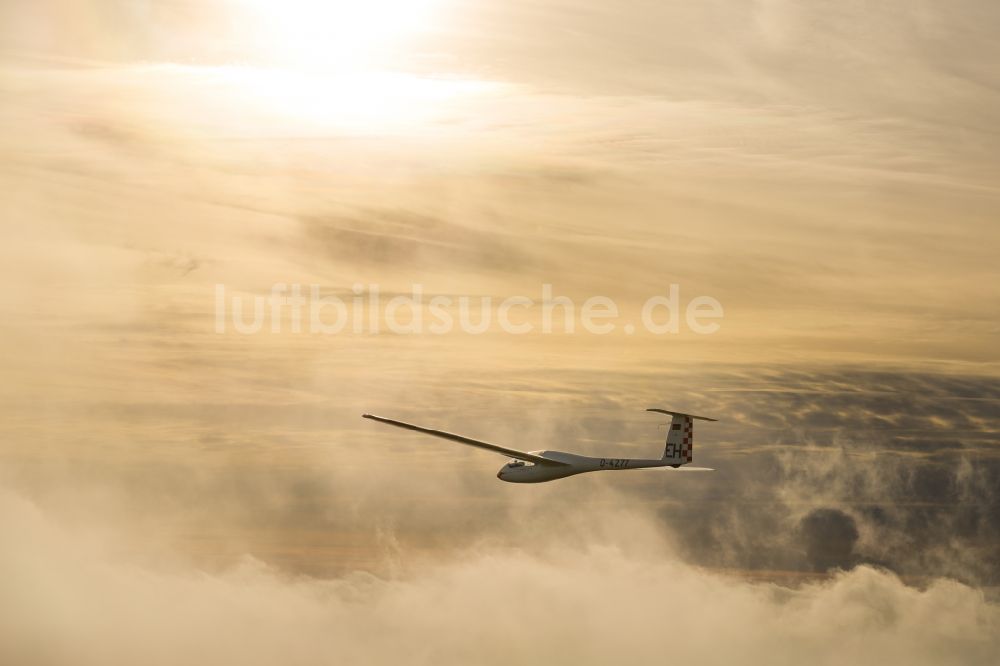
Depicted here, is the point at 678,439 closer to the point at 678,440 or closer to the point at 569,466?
the point at 678,440

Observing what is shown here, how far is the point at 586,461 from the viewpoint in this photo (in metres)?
146

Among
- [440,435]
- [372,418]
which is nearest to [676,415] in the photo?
[440,435]

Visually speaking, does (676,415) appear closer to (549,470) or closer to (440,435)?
(549,470)

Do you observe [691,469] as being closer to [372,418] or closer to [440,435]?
[440,435]

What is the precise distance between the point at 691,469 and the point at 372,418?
44.7 metres

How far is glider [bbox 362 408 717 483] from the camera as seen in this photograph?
145000 millimetres

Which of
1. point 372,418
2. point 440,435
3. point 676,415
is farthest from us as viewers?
point 676,415

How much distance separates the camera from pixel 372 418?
12962 centimetres

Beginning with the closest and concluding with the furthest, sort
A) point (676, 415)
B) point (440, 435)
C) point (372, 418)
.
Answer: point (372, 418), point (440, 435), point (676, 415)

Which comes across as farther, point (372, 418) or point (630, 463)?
point (630, 463)

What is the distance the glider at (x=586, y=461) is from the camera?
145m

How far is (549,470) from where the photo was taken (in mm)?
146000

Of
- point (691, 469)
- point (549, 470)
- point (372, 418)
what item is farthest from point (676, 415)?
point (372, 418)

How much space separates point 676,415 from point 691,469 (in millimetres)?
7455
